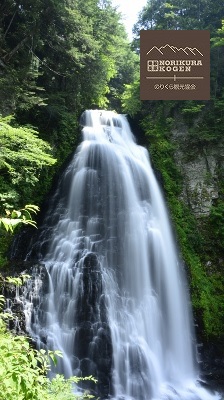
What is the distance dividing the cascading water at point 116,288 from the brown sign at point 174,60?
338cm

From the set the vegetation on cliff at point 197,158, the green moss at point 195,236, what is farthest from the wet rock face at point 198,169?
the green moss at point 195,236

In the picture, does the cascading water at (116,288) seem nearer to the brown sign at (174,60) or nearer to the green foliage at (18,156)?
the green foliage at (18,156)

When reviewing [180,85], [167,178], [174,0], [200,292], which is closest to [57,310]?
[200,292]

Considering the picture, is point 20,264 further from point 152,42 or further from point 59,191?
point 152,42

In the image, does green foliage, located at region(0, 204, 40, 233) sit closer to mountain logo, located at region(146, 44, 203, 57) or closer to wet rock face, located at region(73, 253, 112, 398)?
wet rock face, located at region(73, 253, 112, 398)

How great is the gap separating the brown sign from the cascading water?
3382 millimetres

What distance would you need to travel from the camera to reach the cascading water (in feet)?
26.1

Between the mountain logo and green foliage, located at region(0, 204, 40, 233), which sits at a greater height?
the mountain logo

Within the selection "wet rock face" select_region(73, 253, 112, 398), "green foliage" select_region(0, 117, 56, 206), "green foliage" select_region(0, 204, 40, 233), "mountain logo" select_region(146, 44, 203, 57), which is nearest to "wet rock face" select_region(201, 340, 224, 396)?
"wet rock face" select_region(73, 253, 112, 398)

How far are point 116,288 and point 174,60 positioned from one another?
8391 mm

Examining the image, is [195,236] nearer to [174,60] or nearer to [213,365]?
[213,365]

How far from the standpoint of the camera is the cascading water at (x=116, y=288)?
795 cm

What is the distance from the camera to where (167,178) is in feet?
45.1

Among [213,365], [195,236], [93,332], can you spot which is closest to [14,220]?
[93,332]
